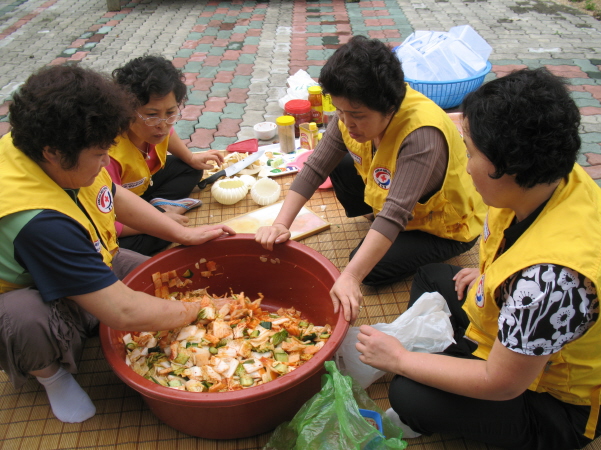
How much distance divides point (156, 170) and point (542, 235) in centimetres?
199

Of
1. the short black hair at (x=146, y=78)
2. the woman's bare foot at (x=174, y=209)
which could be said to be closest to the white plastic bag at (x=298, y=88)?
the woman's bare foot at (x=174, y=209)

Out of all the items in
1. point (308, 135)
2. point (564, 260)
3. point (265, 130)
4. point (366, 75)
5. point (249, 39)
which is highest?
point (366, 75)

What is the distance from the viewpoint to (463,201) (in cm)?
191

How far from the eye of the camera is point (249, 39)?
→ 17.9 ft

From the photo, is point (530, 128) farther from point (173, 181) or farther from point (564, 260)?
point (173, 181)

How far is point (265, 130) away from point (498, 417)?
101 inches

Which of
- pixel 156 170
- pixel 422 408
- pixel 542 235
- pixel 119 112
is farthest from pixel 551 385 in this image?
pixel 156 170

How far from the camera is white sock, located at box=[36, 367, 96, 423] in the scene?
5.41 ft

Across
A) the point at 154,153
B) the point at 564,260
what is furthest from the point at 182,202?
the point at 564,260

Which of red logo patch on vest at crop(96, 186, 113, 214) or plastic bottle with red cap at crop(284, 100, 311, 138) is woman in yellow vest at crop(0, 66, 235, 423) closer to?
red logo patch on vest at crop(96, 186, 113, 214)

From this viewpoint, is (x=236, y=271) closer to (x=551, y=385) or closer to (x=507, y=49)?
(x=551, y=385)

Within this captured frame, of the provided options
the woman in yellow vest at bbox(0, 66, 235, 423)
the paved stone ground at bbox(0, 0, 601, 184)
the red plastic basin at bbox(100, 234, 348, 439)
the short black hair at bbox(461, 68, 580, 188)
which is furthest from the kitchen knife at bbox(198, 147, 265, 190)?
the short black hair at bbox(461, 68, 580, 188)

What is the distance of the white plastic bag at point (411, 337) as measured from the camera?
1.62m

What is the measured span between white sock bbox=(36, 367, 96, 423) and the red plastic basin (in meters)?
0.26
